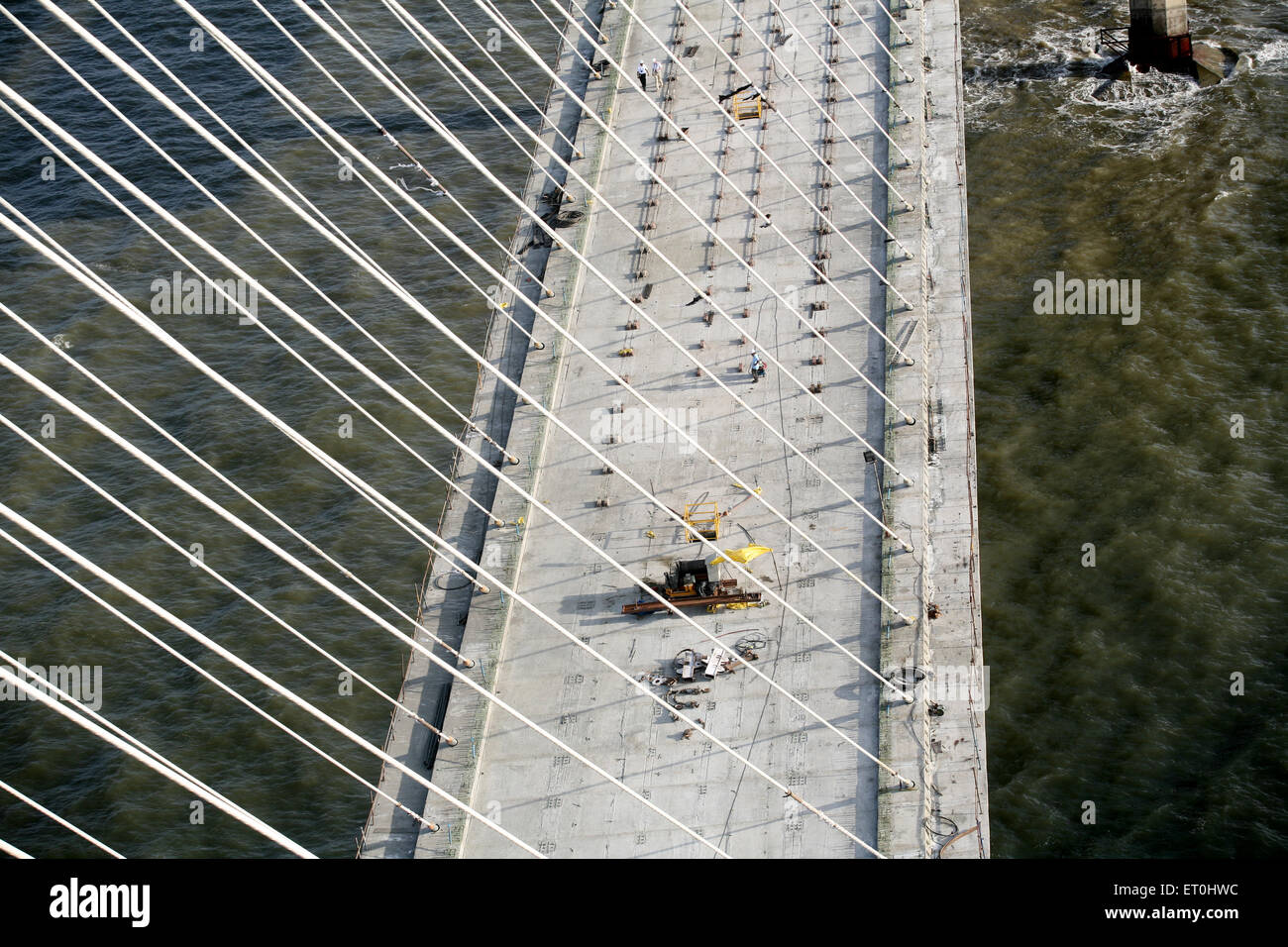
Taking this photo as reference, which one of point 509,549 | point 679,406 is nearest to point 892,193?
point 679,406

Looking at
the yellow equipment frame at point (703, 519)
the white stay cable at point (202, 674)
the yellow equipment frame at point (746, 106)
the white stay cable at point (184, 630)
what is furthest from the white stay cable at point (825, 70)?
the white stay cable at point (184, 630)

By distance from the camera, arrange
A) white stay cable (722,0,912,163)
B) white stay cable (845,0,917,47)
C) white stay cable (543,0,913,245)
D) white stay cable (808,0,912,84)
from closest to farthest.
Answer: white stay cable (543,0,913,245) → white stay cable (722,0,912,163) → white stay cable (808,0,912,84) → white stay cable (845,0,917,47)

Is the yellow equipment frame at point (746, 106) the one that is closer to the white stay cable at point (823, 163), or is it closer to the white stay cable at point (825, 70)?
the white stay cable at point (823, 163)

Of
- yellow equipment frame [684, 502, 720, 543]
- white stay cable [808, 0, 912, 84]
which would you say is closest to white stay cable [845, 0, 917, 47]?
white stay cable [808, 0, 912, 84]

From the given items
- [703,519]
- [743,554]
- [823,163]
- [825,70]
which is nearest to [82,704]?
[703,519]

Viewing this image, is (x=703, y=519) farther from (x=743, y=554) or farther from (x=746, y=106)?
(x=746, y=106)

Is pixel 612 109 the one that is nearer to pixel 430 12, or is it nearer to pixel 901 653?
pixel 430 12

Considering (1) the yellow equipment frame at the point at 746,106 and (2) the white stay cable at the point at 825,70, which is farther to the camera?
(1) the yellow equipment frame at the point at 746,106

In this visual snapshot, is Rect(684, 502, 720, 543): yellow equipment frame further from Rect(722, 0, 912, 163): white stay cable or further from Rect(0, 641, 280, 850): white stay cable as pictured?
Rect(722, 0, 912, 163): white stay cable

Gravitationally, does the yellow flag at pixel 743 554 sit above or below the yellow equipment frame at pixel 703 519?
below

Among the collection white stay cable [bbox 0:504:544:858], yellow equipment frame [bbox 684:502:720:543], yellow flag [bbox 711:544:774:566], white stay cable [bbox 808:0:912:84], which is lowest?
yellow flag [bbox 711:544:774:566]

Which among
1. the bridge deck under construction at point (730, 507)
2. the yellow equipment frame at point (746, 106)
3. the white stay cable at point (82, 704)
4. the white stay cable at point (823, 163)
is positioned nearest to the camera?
the white stay cable at point (82, 704)
